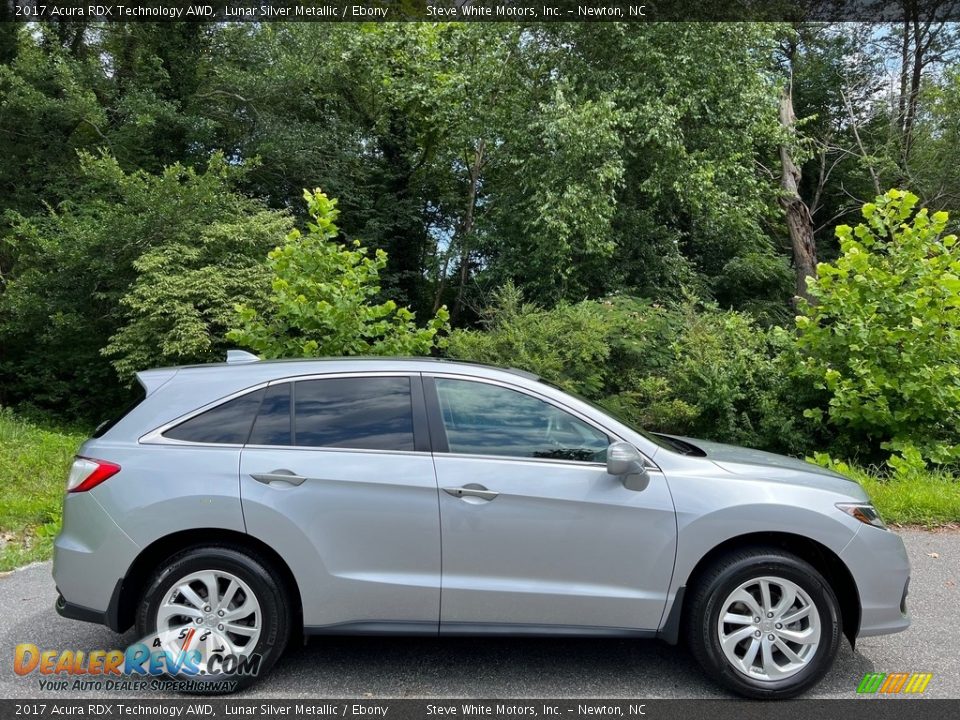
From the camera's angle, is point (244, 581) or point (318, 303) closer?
point (244, 581)

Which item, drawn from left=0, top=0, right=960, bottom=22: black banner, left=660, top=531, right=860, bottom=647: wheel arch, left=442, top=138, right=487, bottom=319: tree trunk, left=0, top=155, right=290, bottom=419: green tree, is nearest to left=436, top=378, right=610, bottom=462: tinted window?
left=660, top=531, right=860, bottom=647: wheel arch

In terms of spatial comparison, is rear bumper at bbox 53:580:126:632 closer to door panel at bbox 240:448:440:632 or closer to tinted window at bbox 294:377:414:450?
door panel at bbox 240:448:440:632

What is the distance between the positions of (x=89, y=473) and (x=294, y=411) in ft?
3.40

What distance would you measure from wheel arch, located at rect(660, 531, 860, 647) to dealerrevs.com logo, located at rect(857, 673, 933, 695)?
0.20 metres

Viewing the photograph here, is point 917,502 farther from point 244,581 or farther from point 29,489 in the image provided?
point 29,489

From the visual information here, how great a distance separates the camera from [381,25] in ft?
62.2

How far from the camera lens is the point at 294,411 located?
3.88 metres

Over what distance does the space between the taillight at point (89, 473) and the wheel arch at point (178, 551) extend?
42cm

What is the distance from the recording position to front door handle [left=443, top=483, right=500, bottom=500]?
11.9ft

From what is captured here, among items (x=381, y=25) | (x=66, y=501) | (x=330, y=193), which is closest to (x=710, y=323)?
(x=66, y=501)

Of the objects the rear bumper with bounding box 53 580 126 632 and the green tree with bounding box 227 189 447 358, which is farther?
the green tree with bounding box 227 189 447 358

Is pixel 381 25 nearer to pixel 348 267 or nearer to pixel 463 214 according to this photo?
pixel 463 214

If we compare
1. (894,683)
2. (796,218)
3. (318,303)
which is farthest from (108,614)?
(796,218)

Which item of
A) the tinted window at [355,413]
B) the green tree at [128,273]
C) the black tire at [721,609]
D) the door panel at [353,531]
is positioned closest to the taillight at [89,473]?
the door panel at [353,531]
